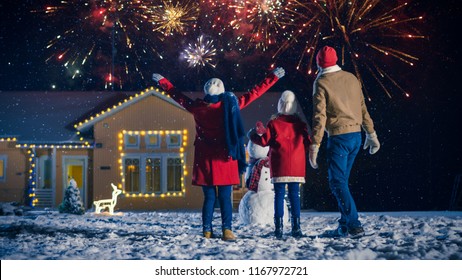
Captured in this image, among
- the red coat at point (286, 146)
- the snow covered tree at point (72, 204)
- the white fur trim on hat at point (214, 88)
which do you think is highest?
the white fur trim on hat at point (214, 88)

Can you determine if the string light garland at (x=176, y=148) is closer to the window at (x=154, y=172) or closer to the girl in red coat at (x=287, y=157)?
the window at (x=154, y=172)

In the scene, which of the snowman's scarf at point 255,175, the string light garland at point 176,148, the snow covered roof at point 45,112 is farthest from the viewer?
the snow covered roof at point 45,112

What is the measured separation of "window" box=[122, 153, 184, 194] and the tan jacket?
11.0 m

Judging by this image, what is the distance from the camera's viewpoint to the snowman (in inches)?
272

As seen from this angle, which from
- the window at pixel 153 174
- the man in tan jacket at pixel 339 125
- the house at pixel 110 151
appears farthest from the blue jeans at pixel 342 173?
the window at pixel 153 174

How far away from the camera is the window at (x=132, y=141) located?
15.9 meters

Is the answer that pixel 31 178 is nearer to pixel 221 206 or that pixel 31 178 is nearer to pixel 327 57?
pixel 221 206

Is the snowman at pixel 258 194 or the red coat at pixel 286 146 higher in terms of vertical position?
the red coat at pixel 286 146

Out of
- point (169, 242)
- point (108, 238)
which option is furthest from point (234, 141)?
point (108, 238)

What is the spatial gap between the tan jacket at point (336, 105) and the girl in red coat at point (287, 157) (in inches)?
16.0
